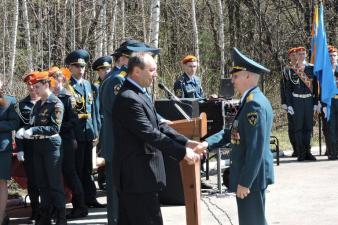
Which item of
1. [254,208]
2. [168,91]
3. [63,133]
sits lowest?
[254,208]

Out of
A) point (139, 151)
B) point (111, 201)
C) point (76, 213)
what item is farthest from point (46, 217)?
point (139, 151)

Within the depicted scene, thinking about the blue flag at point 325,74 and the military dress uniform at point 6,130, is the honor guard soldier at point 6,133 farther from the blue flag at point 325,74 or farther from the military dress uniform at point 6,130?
the blue flag at point 325,74

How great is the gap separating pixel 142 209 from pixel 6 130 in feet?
10.3

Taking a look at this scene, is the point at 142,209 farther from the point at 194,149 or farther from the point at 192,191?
the point at 192,191

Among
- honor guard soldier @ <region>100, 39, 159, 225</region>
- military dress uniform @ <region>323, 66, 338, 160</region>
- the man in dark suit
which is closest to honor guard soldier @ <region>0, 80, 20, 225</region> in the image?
honor guard soldier @ <region>100, 39, 159, 225</region>

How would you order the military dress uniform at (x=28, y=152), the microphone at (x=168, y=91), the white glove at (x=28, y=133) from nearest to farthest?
the microphone at (x=168, y=91) → the white glove at (x=28, y=133) → the military dress uniform at (x=28, y=152)

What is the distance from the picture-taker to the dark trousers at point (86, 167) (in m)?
9.51

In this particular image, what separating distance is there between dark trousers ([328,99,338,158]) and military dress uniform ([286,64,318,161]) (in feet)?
1.28

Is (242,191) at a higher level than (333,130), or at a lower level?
lower

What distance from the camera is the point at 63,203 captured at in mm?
8406

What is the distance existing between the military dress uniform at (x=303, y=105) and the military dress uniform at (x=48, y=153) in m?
6.10

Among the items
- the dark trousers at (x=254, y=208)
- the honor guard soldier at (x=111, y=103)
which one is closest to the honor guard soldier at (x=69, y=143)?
the honor guard soldier at (x=111, y=103)

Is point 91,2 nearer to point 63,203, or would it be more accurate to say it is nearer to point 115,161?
point 63,203

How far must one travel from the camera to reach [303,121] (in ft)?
44.0
